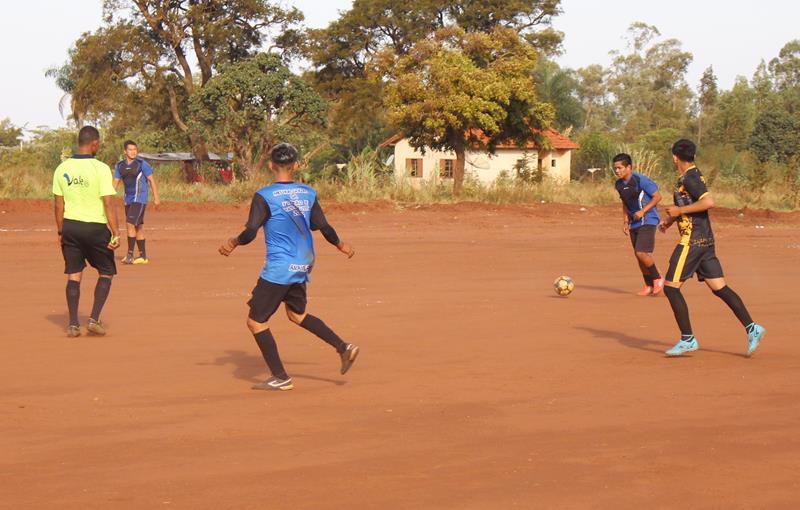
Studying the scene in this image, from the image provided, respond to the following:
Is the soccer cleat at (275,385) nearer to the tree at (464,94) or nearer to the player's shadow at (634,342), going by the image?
the player's shadow at (634,342)

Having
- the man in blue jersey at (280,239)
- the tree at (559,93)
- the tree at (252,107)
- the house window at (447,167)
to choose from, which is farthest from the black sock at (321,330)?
the tree at (559,93)

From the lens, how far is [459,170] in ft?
114

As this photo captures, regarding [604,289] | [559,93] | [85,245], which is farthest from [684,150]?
[559,93]

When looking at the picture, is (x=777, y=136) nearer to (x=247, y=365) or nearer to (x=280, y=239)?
(x=247, y=365)

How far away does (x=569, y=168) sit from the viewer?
54.6 m

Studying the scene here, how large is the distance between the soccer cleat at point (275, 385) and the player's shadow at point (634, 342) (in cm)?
340

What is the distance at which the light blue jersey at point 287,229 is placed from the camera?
7551 mm

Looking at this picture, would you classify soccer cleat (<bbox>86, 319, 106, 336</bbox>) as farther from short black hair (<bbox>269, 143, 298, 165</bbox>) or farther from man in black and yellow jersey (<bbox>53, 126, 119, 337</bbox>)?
short black hair (<bbox>269, 143, 298, 165</bbox>)

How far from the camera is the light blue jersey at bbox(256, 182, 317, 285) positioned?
7.55m

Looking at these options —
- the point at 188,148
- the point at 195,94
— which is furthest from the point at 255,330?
the point at 188,148

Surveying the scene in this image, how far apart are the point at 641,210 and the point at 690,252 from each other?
3.92 metres

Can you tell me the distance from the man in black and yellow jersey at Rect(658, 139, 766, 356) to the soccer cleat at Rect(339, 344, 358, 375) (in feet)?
8.97

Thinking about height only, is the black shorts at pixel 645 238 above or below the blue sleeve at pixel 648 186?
below

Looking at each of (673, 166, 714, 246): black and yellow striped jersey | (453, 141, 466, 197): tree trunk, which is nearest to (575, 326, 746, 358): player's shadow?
(673, 166, 714, 246): black and yellow striped jersey
